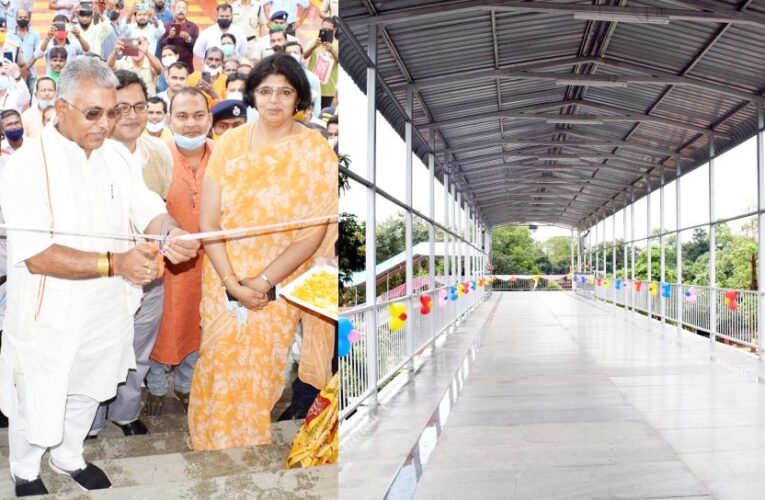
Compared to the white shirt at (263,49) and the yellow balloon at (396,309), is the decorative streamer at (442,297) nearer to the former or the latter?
the yellow balloon at (396,309)

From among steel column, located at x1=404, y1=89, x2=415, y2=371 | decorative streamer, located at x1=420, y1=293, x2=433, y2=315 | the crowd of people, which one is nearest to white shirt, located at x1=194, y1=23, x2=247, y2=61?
the crowd of people

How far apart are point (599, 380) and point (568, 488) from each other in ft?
14.7

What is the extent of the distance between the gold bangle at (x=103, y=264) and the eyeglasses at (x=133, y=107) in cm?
60

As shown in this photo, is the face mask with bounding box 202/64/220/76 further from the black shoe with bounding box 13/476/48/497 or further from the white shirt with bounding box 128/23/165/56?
the black shoe with bounding box 13/476/48/497

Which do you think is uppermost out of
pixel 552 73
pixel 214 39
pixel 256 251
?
pixel 552 73

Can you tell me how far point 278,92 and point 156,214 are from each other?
0.77 meters

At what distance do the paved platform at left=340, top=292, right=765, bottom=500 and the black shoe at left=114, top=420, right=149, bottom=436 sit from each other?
193 cm

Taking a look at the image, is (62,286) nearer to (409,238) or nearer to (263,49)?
(263,49)

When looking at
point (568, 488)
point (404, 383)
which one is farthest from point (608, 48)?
point (568, 488)

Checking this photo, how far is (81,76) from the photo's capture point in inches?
128

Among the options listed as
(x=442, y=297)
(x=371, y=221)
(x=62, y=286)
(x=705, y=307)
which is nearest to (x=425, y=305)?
(x=442, y=297)

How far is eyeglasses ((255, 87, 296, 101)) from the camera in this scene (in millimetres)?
3564

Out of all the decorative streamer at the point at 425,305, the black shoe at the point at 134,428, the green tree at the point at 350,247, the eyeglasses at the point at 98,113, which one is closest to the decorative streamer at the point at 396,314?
the green tree at the point at 350,247

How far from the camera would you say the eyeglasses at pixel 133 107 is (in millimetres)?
3314
